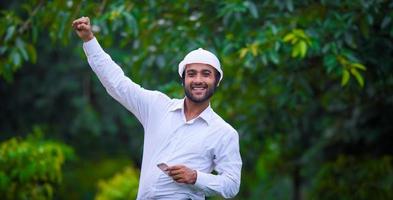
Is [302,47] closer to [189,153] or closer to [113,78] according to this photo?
[113,78]

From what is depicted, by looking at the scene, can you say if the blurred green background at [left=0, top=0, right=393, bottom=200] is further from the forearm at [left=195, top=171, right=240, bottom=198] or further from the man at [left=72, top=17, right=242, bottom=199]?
the forearm at [left=195, top=171, right=240, bottom=198]

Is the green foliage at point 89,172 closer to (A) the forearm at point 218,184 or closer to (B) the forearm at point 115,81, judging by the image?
(B) the forearm at point 115,81

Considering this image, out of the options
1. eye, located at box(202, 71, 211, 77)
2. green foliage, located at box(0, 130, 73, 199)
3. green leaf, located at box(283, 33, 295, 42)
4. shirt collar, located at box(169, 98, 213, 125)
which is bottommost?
green foliage, located at box(0, 130, 73, 199)

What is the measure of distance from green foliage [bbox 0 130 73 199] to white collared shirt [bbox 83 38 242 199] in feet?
9.99

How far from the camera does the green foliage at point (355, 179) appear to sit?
8633mm

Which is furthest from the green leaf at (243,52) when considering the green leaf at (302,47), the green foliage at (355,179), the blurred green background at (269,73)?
the green foliage at (355,179)

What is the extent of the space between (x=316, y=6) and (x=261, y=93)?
81.8 inches

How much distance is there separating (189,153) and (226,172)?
0.65 feet

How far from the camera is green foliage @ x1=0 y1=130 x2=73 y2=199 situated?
697cm

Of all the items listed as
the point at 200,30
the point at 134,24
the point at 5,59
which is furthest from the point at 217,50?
the point at 5,59

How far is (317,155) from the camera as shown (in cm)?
1022

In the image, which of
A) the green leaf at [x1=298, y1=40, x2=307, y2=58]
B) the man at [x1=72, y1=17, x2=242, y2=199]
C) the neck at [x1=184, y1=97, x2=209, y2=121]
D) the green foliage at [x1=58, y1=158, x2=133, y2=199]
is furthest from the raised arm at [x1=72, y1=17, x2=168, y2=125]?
the green foliage at [x1=58, y1=158, x2=133, y2=199]

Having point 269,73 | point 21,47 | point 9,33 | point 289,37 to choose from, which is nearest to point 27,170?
point 21,47

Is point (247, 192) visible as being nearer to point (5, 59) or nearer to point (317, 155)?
point (317, 155)
